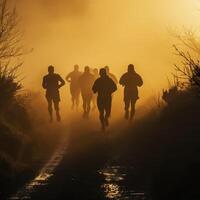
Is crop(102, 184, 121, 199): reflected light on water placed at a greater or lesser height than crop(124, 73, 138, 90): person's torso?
lesser

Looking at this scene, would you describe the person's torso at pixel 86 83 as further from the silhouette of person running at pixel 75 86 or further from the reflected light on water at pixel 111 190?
the reflected light on water at pixel 111 190

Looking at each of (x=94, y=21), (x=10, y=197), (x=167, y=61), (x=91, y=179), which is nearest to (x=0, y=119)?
(x=91, y=179)

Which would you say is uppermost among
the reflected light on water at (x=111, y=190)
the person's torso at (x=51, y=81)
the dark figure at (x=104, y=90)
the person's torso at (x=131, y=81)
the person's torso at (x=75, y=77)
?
the person's torso at (x=75, y=77)

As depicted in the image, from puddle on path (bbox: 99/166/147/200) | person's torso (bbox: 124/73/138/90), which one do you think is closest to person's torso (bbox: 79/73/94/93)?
person's torso (bbox: 124/73/138/90)

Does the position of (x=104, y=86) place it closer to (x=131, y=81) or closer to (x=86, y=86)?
(x=131, y=81)

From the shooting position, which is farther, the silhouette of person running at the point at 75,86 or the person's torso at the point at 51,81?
the silhouette of person running at the point at 75,86

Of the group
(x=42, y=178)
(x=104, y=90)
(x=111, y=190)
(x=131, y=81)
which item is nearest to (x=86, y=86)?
(x=131, y=81)

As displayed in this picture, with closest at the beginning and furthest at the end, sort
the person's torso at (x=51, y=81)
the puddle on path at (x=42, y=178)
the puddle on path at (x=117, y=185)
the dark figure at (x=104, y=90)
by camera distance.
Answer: the puddle on path at (x=117, y=185) < the puddle on path at (x=42, y=178) < the dark figure at (x=104, y=90) < the person's torso at (x=51, y=81)

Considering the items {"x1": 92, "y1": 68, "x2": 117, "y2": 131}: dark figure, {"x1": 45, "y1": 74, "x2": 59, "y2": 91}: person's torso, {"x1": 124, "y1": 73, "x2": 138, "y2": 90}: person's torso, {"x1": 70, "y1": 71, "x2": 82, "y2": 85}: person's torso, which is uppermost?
{"x1": 70, "y1": 71, "x2": 82, "y2": 85}: person's torso

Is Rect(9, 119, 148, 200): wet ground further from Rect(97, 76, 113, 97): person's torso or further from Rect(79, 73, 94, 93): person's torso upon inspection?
Rect(79, 73, 94, 93): person's torso

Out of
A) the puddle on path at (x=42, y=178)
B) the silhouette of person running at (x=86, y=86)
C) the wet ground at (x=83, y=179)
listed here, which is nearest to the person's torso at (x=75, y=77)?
the silhouette of person running at (x=86, y=86)

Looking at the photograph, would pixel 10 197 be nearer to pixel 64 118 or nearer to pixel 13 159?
pixel 13 159

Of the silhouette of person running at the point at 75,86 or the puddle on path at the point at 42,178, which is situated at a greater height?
the silhouette of person running at the point at 75,86

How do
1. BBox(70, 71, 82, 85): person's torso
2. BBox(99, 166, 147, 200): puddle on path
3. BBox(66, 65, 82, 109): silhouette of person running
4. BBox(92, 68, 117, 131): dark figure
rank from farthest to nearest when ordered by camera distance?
BBox(70, 71, 82, 85): person's torso, BBox(66, 65, 82, 109): silhouette of person running, BBox(92, 68, 117, 131): dark figure, BBox(99, 166, 147, 200): puddle on path
